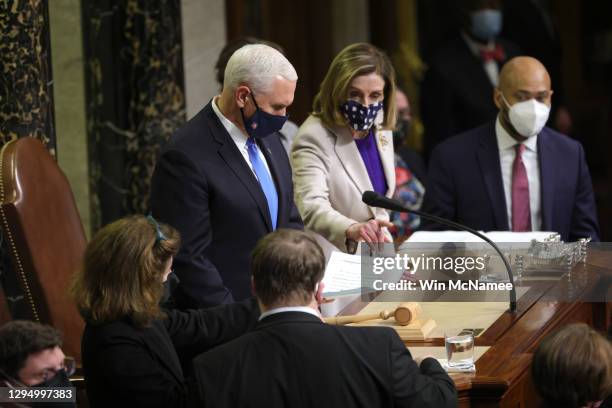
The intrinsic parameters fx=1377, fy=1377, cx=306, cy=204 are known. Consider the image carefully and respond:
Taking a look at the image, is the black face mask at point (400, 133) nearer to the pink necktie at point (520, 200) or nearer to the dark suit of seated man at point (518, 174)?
the dark suit of seated man at point (518, 174)

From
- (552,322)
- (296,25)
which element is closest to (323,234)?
(552,322)

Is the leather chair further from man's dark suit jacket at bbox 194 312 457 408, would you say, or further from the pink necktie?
the pink necktie

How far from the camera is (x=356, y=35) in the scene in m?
10.2

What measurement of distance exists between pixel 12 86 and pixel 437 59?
142 inches

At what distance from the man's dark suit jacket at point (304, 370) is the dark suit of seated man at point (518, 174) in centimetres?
256

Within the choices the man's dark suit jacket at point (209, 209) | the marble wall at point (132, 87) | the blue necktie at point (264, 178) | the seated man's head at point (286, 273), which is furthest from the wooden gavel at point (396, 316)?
the marble wall at point (132, 87)

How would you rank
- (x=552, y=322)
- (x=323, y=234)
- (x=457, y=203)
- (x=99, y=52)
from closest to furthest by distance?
(x=552, y=322) → (x=323, y=234) → (x=457, y=203) → (x=99, y=52)

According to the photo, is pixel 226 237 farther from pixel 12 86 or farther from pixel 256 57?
pixel 12 86

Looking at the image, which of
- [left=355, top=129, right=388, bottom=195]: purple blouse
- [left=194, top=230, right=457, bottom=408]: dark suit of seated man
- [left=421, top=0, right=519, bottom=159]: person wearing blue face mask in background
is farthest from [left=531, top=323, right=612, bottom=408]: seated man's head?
[left=421, top=0, right=519, bottom=159]: person wearing blue face mask in background

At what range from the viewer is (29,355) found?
→ 13.2 ft

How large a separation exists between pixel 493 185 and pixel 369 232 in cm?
126

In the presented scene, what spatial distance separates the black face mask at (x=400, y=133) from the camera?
702cm

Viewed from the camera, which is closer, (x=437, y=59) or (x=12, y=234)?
(x=12, y=234)

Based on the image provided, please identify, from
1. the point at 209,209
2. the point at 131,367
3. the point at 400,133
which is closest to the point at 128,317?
the point at 131,367
